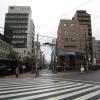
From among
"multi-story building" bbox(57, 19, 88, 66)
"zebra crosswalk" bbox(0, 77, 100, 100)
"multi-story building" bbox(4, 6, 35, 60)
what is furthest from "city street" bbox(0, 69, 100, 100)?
"multi-story building" bbox(4, 6, 35, 60)

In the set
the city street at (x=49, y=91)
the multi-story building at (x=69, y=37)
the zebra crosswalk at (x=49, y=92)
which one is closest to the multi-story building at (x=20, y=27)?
the multi-story building at (x=69, y=37)

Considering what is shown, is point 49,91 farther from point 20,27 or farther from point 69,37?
point 20,27

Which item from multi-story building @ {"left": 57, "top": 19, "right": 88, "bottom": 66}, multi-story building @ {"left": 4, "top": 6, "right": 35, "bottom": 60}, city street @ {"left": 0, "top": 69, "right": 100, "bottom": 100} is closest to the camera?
city street @ {"left": 0, "top": 69, "right": 100, "bottom": 100}

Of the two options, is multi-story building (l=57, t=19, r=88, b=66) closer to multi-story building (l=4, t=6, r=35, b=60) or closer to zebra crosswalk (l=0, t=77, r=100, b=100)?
multi-story building (l=4, t=6, r=35, b=60)

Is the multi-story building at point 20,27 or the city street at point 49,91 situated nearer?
the city street at point 49,91

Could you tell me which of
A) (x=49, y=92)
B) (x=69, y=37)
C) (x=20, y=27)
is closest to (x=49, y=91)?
(x=49, y=92)

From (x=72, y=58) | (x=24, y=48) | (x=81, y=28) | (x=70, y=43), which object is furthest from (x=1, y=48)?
(x=24, y=48)

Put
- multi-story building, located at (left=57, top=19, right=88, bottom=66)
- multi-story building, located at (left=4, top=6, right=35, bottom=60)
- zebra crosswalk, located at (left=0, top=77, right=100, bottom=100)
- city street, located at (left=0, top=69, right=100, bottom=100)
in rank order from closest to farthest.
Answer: zebra crosswalk, located at (left=0, top=77, right=100, bottom=100) → city street, located at (left=0, top=69, right=100, bottom=100) → multi-story building, located at (left=57, top=19, right=88, bottom=66) → multi-story building, located at (left=4, top=6, right=35, bottom=60)

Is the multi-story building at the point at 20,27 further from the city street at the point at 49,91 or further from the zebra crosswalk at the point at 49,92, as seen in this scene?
the zebra crosswalk at the point at 49,92

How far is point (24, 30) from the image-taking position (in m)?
112

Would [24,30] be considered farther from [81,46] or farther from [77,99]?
[77,99]

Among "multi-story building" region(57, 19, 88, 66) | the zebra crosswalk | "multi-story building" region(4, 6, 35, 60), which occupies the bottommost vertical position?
the zebra crosswalk

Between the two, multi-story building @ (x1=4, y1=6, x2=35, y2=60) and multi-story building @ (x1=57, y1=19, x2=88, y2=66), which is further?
multi-story building @ (x1=4, y1=6, x2=35, y2=60)

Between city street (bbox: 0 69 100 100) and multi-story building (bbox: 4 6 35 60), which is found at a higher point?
multi-story building (bbox: 4 6 35 60)
